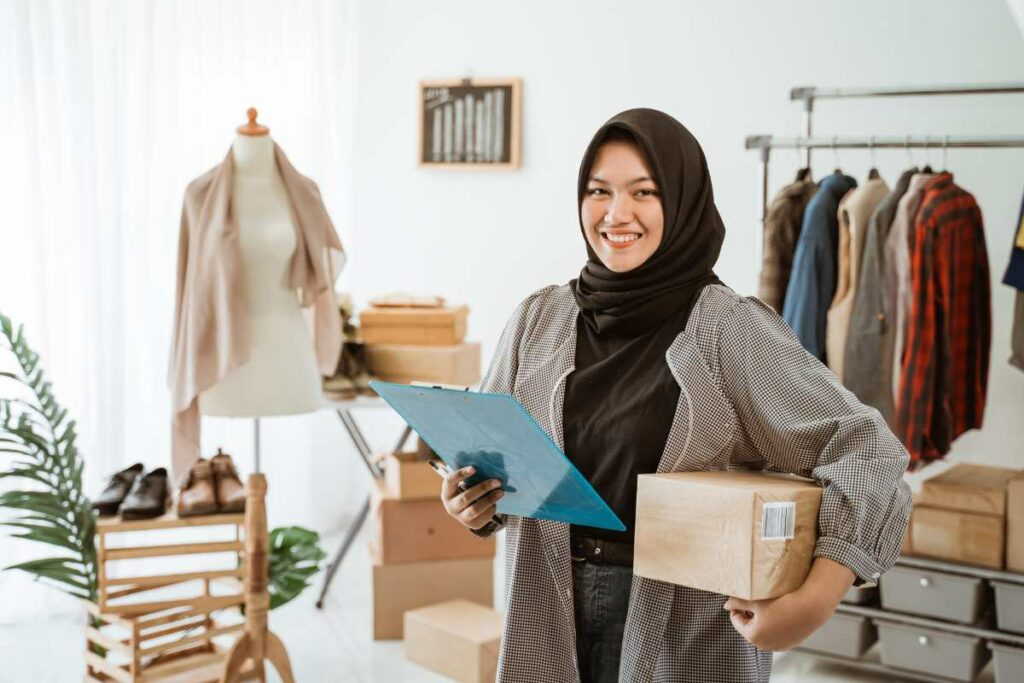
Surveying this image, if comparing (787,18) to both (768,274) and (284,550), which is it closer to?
(768,274)

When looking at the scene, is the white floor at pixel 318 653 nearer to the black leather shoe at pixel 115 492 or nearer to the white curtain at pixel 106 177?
the white curtain at pixel 106 177

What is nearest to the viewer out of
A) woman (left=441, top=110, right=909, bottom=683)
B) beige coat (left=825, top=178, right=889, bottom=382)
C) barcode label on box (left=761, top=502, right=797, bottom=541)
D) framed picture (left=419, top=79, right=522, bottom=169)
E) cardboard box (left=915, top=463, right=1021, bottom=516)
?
barcode label on box (left=761, top=502, right=797, bottom=541)

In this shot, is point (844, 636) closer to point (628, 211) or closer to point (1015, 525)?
point (1015, 525)

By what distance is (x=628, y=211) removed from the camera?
1.39m

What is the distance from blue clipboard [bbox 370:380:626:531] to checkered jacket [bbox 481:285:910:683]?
10cm

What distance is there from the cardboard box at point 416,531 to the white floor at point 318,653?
0.30 m

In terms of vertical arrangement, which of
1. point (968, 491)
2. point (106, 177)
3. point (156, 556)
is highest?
point (106, 177)

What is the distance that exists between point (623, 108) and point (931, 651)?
224cm

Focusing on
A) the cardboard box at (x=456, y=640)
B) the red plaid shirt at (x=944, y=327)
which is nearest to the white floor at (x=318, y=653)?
the cardboard box at (x=456, y=640)

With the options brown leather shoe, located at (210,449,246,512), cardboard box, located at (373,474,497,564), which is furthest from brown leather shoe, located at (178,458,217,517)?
cardboard box, located at (373,474,497,564)

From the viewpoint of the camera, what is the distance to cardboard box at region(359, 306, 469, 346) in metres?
3.57

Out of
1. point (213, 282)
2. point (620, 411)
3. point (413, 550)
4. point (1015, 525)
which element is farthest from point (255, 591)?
point (1015, 525)

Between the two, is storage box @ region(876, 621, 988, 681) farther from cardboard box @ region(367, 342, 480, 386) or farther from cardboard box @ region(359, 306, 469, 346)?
cardboard box @ region(359, 306, 469, 346)

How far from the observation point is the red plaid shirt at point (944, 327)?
113 inches
